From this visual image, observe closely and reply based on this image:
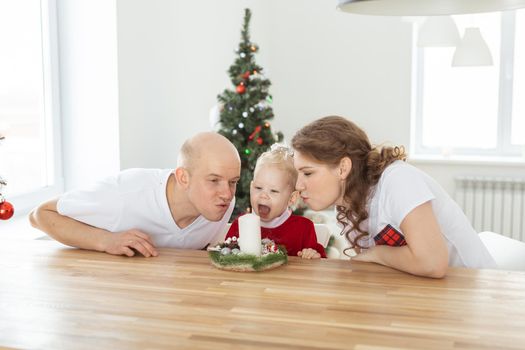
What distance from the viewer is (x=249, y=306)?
66.0 inches

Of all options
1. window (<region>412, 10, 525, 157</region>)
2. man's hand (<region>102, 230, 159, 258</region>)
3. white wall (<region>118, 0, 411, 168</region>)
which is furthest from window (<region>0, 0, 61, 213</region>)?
window (<region>412, 10, 525, 157</region>)

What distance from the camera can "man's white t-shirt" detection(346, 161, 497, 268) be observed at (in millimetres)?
1997

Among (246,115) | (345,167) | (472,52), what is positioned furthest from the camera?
(472,52)

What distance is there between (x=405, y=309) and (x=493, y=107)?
4.76m

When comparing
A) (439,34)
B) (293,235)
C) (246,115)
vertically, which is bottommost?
(293,235)

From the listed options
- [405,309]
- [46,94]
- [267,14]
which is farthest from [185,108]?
[405,309]

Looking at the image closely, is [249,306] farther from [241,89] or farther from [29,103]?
[241,89]

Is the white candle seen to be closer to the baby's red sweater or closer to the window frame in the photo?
the baby's red sweater

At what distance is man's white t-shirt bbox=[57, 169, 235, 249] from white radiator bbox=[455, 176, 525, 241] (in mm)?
3834

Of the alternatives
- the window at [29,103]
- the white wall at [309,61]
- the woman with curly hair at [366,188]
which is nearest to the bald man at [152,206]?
the woman with curly hair at [366,188]

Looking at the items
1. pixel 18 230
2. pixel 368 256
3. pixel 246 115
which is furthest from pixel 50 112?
pixel 368 256

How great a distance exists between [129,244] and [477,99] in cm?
455

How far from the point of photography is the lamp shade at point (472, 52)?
193 inches

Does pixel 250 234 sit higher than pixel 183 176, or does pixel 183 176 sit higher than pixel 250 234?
pixel 183 176
